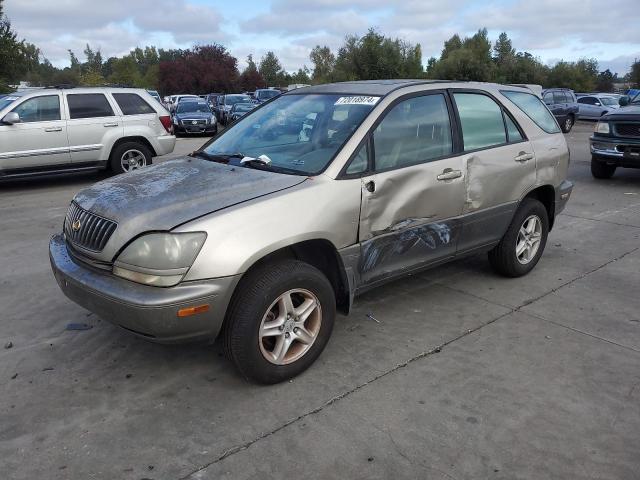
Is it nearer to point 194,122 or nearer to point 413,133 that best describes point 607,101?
point 194,122

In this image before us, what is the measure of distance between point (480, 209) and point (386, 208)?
1.08 metres

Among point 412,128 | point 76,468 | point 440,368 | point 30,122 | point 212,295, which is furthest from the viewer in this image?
point 30,122

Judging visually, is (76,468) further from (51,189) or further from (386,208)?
(51,189)

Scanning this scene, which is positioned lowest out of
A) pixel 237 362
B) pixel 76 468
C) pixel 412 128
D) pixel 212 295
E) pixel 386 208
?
pixel 76 468

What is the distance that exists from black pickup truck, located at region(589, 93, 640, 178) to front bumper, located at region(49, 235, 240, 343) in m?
8.86

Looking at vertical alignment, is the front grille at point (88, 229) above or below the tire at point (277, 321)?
above

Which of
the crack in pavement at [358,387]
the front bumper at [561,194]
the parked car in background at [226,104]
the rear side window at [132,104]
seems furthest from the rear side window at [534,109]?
the parked car in background at [226,104]

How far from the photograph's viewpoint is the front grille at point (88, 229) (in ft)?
10.1

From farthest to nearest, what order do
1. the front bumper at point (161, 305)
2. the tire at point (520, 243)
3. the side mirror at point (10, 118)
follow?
the side mirror at point (10, 118)
the tire at point (520, 243)
the front bumper at point (161, 305)

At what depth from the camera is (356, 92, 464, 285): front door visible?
3609mm

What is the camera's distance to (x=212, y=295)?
2.86 meters

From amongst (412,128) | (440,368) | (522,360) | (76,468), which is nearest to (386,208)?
(412,128)

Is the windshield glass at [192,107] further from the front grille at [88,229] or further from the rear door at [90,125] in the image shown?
the front grille at [88,229]

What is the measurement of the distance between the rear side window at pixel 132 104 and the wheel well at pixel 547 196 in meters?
7.66
